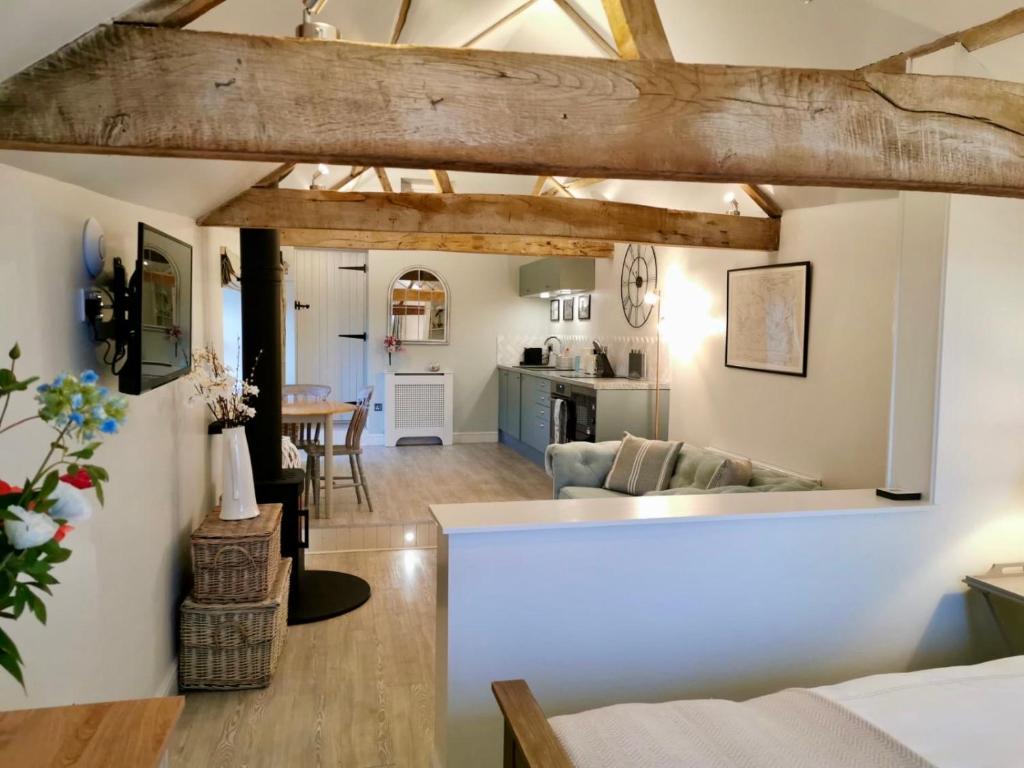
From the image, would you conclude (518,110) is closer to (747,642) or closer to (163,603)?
(747,642)

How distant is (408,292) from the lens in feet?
27.9

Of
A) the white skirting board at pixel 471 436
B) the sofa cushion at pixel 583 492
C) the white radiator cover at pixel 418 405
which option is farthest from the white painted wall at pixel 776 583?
the white skirting board at pixel 471 436

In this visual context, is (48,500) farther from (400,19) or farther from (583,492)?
(583,492)

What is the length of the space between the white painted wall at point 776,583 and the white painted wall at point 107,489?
1.02m

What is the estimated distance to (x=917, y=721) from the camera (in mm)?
1632

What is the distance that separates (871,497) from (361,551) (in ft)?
10.5

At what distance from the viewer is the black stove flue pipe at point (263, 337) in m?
3.86

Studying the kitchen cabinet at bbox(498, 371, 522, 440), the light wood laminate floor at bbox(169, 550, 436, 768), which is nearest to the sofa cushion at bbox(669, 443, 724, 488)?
the light wood laminate floor at bbox(169, 550, 436, 768)

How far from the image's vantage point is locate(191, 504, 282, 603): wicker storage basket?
3148 millimetres

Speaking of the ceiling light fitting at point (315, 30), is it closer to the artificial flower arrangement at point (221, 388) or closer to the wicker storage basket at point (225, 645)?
the artificial flower arrangement at point (221, 388)

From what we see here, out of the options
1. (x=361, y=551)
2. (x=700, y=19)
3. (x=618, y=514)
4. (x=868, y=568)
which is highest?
(x=700, y=19)

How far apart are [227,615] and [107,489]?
3.63 ft

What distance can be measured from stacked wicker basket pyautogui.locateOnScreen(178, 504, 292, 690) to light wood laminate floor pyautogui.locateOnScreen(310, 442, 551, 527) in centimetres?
181

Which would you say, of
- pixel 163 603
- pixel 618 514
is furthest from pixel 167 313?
pixel 618 514
